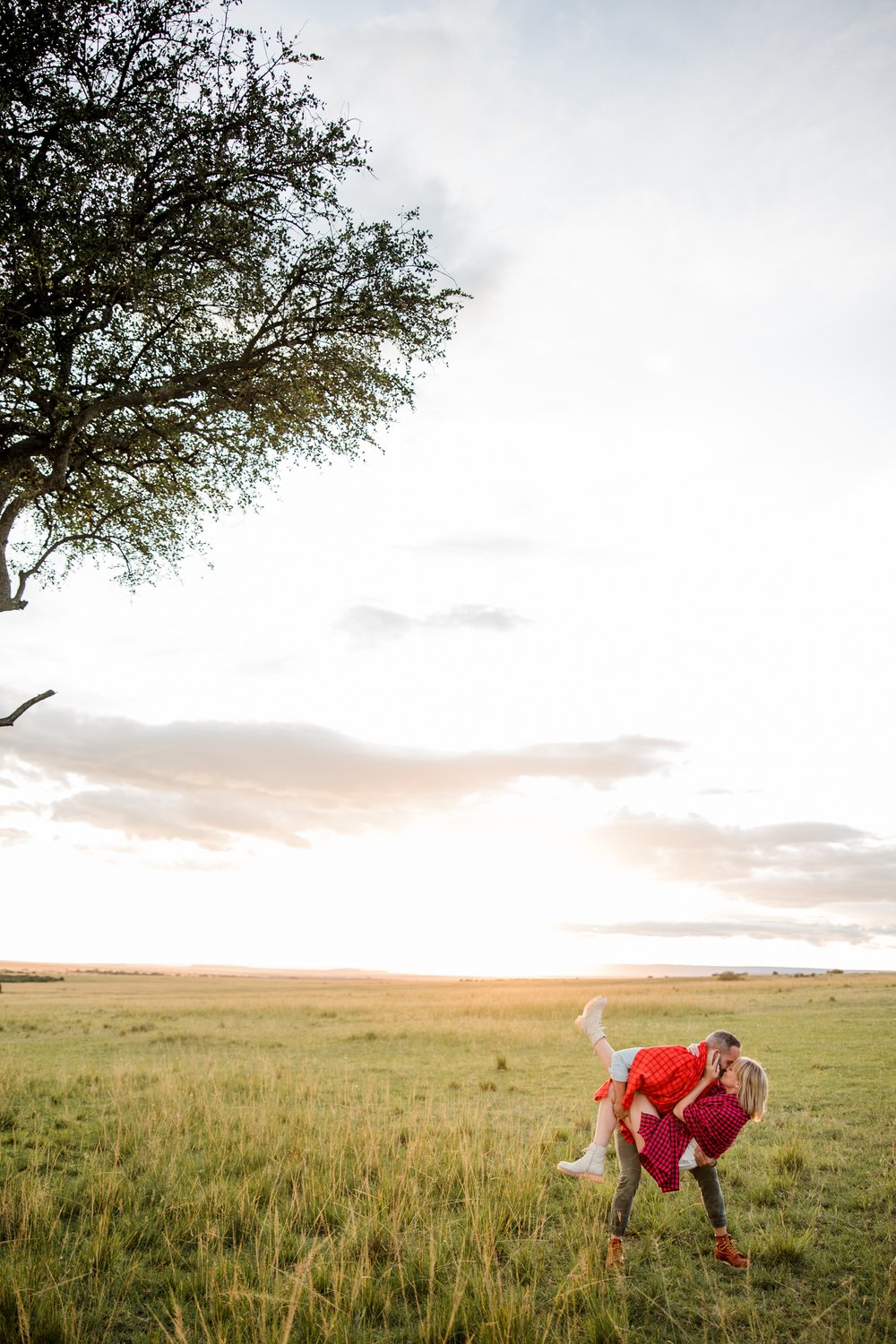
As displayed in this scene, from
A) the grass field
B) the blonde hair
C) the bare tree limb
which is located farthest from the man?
the bare tree limb

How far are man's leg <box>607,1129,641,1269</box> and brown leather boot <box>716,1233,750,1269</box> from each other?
0.86m

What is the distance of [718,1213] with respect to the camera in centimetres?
638

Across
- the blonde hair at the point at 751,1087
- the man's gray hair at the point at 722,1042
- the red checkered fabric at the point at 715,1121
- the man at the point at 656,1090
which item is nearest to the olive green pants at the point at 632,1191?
the man at the point at 656,1090

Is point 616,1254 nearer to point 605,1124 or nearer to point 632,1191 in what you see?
point 632,1191

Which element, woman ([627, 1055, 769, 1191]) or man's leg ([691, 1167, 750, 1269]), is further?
man's leg ([691, 1167, 750, 1269])

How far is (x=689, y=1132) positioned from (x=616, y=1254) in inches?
45.7

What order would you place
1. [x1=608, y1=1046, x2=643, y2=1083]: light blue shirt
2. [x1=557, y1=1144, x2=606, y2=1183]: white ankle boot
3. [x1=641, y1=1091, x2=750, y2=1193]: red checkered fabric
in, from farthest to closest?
1. [x1=608, y1=1046, x2=643, y2=1083]: light blue shirt
2. [x1=557, y1=1144, x2=606, y2=1183]: white ankle boot
3. [x1=641, y1=1091, x2=750, y2=1193]: red checkered fabric

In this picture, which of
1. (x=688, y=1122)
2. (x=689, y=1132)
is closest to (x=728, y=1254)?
(x=689, y=1132)

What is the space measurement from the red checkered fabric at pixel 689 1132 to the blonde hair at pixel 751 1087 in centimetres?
6

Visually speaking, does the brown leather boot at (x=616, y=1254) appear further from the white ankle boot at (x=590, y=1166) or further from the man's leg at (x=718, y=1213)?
the man's leg at (x=718, y=1213)

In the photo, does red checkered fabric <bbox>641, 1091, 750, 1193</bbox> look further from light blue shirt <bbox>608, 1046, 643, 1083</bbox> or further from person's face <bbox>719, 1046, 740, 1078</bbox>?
light blue shirt <bbox>608, 1046, 643, 1083</bbox>

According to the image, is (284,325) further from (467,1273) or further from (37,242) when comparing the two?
(467,1273)

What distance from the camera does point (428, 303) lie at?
39.5ft

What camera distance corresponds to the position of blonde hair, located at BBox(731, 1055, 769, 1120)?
6156mm
